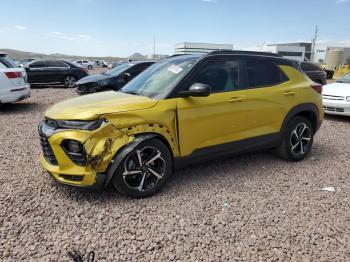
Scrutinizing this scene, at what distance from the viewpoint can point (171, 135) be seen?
3.79 metres

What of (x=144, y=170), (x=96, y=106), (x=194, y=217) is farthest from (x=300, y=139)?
(x=96, y=106)

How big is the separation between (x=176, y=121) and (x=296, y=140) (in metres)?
2.41

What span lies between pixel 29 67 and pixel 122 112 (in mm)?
13899

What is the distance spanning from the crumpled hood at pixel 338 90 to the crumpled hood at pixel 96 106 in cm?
696

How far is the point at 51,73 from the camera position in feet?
51.3

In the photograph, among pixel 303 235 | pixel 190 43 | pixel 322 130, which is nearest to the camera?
pixel 303 235

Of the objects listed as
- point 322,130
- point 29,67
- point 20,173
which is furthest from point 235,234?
point 29,67

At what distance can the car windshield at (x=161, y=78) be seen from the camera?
4.00m

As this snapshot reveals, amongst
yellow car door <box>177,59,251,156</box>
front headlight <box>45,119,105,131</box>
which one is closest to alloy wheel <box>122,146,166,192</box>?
yellow car door <box>177,59,251,156</box>

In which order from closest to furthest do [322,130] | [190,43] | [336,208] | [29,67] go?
[336,208], [322,130], [29,67], [190,43]

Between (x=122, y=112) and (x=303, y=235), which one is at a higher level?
(x=122, y=112)

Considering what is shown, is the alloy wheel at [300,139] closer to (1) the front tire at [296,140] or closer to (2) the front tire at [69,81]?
(1) the front tire at [296,140]

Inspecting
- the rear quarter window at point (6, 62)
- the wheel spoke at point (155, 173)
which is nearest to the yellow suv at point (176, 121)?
the wheel spoke at point (155, 173)

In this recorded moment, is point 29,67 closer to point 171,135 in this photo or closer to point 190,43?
point 171,135
